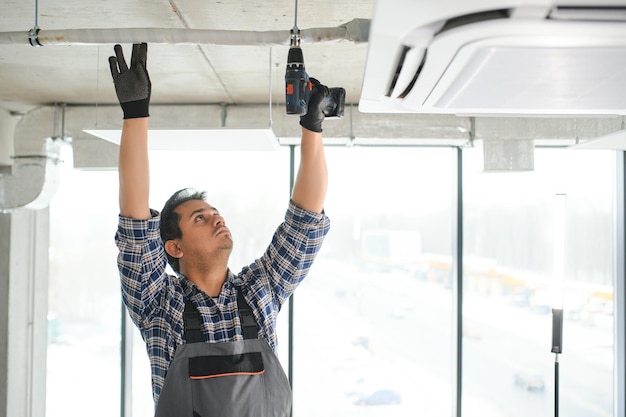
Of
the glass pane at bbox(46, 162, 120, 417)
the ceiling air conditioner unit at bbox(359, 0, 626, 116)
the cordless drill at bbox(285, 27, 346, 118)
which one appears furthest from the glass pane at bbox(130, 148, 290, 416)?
the ceiling air conditioner unit at bbox(359, 0, 626, 116)

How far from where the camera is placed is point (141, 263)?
4.87 feet

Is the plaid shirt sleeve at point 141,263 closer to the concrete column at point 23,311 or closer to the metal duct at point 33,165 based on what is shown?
the metal duct at point 33,165

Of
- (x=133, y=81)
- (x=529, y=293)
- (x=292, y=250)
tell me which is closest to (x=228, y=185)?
(x=529, y=293)

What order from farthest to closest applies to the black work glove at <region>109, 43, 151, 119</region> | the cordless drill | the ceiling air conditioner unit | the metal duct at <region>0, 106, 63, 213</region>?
the metal duct at <region>0, 106, 63, 213</region> < the black work glove at <region>109, 43, 151, 119</region> < the cordless drill < the ceiling air conditioner unit

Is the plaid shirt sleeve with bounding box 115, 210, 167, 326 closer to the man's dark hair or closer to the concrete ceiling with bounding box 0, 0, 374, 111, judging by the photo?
the man's dark hair

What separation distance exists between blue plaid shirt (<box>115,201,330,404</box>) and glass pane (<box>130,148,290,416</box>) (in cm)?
246

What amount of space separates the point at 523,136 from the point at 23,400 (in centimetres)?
366

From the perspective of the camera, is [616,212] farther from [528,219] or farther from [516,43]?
[516,43]

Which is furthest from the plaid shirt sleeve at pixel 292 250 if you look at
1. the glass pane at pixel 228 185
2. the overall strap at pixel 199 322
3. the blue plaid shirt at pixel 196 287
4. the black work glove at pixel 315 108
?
the glass pane at pixel 228 185

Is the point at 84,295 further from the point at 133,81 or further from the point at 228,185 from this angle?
the point at 133,81

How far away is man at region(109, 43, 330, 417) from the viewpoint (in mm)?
1403

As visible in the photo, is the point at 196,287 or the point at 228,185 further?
the point at 228,185

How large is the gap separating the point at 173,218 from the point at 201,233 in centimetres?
13

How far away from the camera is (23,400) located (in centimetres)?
384
